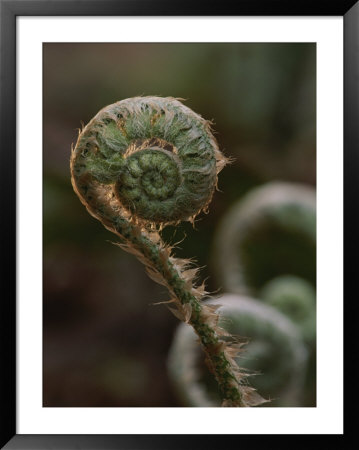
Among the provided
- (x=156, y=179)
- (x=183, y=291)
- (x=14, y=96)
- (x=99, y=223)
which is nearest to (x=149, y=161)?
(x=156, y=179)

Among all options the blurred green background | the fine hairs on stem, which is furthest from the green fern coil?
the blurred green background

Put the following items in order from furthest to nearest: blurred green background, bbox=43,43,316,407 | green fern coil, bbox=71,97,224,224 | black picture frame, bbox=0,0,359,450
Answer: blurred green background, bbox=43,43,316,407, black picture frame, bbox=0,0,359,450, green fern coil, bbox=71,97,224,224

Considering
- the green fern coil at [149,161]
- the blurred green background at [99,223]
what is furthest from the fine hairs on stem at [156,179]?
the blurred green background at [99,223]

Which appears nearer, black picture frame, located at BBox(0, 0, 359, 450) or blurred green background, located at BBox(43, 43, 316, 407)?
black picture frame, located at BBox(0, 0, 359, 450)

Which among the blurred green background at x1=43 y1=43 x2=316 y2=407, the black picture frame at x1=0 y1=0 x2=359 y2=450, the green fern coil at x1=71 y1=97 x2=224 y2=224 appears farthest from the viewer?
the blurred green background at x1=43 y1=43 x2=316 y2=407

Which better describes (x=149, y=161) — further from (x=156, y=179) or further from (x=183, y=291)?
(x=183, y=291)

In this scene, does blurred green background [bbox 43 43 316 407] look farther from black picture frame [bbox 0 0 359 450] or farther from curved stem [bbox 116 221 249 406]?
curved stem [bbox 116 221 249 406]

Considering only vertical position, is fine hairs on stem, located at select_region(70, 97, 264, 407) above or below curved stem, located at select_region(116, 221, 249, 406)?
above
